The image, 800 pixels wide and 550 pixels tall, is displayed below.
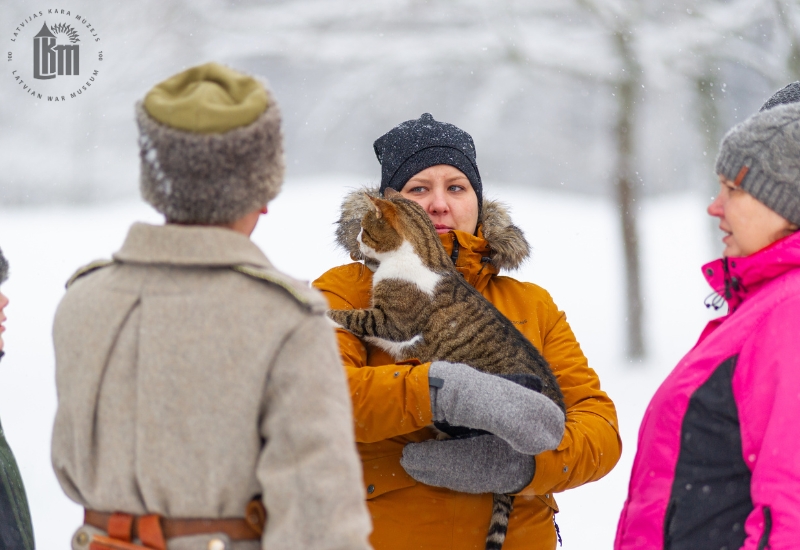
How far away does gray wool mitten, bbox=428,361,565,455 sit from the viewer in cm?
163

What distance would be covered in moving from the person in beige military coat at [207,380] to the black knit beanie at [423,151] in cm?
112

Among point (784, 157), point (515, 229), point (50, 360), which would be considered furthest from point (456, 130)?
point (50, 360)

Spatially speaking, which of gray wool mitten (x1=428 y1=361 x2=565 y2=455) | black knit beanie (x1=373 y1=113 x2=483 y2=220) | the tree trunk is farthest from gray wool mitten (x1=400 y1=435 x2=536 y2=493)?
the tree trunk

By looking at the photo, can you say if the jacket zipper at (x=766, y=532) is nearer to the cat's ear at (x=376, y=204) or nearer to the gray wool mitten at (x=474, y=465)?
the gray wool mitten at (x=474, y=465)

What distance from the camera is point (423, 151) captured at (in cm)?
225

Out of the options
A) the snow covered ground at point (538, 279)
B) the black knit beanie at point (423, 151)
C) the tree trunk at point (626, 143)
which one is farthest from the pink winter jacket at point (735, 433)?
the tree trunk at point (626, 143)

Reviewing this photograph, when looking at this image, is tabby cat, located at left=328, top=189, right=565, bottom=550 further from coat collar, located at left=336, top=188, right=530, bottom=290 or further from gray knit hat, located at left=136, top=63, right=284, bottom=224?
gray knit hat, located at left=136, top=63, right=284, bottom=224

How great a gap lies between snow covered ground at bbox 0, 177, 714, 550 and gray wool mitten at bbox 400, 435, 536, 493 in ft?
7.73

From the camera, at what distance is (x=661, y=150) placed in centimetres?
683

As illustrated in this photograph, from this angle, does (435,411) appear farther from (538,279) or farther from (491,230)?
(538,279)

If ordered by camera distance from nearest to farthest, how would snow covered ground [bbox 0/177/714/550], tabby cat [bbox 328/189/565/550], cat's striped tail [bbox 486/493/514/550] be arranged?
cat's striped tail [bbox 486/493/514/550] < tabby cat [bbox 328/189/565/550] < snow covered ground [bbox 0/177/714/550]

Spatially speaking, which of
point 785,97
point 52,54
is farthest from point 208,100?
point 52,54

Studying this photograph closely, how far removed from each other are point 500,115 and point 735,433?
5485 mm

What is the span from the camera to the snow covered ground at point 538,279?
4.25 m
